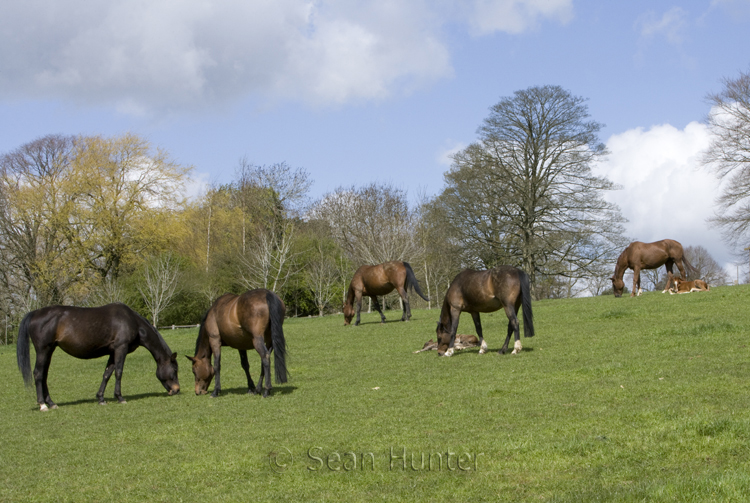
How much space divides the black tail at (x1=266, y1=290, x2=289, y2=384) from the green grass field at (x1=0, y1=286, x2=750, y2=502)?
20.2 inches

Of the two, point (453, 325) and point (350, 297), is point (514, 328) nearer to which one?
point (453, 325)

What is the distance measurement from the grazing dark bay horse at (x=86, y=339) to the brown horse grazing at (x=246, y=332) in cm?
68

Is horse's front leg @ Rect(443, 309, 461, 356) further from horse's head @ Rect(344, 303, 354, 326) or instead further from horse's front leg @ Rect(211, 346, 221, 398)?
horse's head @ Rect(344, 303, 354, 326)

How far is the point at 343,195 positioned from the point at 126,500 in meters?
53.0

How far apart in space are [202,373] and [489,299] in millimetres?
6123

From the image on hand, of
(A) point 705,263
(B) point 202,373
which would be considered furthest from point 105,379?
(A) point 705,263

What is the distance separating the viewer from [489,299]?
14102mm

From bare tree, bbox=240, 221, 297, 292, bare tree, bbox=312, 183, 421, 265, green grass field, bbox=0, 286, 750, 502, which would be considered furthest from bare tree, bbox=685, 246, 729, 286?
green grass field, bbox=0, 286, 750, 502

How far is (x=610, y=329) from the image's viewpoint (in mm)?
16516

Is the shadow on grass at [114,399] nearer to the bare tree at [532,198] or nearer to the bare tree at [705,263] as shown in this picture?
the bare tree at [532,198]

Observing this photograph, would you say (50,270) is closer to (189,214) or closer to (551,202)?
(189,214)

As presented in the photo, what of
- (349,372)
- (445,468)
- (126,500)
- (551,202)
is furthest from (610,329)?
(551,202)

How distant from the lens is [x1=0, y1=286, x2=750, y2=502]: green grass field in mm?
5637

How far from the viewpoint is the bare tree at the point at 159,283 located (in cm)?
4028
